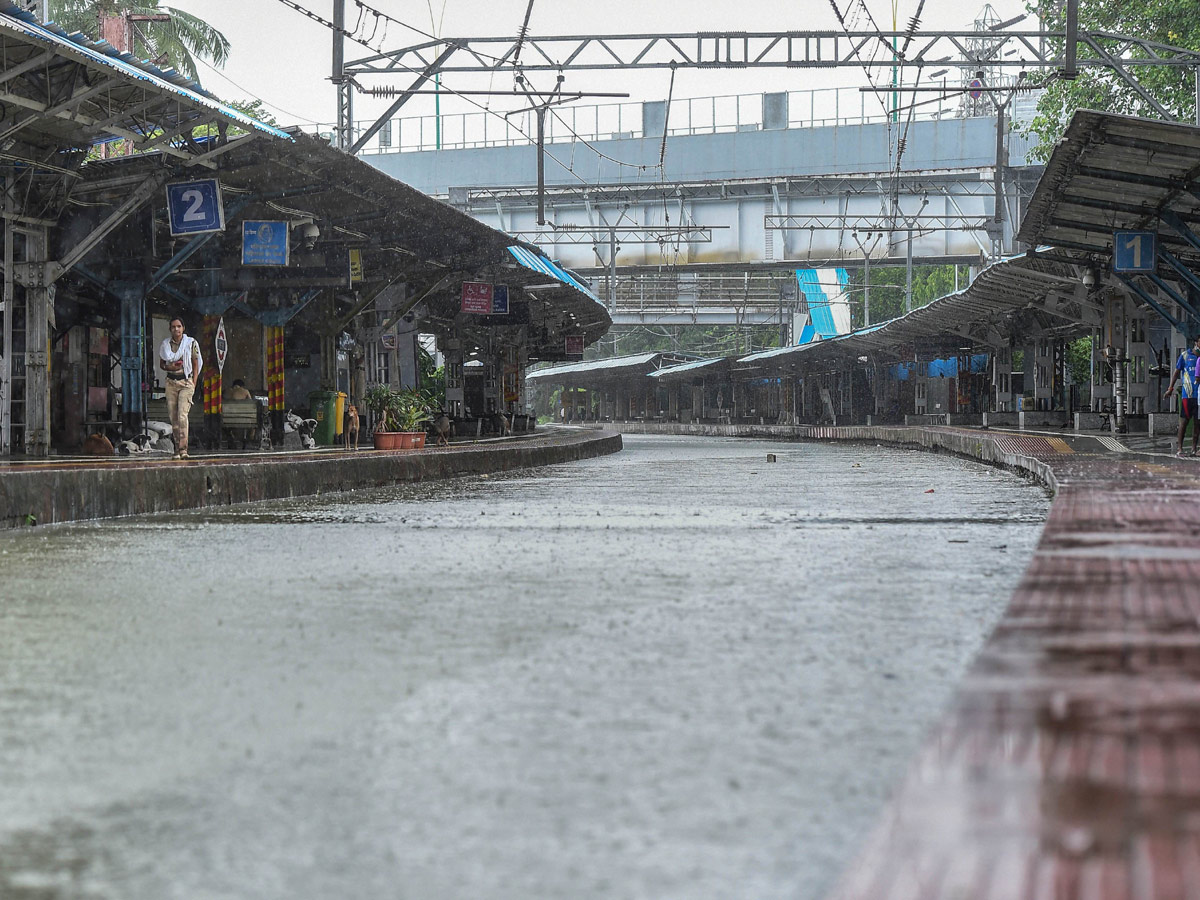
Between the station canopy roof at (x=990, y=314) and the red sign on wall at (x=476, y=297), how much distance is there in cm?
921

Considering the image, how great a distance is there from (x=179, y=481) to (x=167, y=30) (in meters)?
26.5

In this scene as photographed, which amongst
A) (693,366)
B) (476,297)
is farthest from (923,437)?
(693,366)

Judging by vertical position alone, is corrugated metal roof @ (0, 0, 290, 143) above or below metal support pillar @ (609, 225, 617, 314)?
below

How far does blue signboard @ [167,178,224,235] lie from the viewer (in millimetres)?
16141

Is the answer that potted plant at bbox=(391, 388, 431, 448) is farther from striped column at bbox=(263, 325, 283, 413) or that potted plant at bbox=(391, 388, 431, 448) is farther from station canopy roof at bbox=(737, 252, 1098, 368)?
station canopy roof at bbox=(737, 252, 1098, 368)

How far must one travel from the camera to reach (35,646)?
4.54 m

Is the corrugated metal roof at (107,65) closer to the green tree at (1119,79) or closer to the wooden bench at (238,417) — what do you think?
the wooden bench at (238,417)

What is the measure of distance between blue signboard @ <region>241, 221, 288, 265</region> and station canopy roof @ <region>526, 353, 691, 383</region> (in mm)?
45685

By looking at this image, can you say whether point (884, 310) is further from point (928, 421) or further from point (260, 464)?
point (260, 464)

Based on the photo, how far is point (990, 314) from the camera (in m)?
31.6

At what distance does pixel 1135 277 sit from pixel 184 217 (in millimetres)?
13244

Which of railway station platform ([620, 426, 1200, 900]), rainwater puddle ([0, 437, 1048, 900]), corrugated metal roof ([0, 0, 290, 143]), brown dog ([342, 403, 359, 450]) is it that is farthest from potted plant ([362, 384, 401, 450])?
railway station platform ([620, 426, 1200, 900])

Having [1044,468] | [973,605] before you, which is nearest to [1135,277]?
[1044,468]

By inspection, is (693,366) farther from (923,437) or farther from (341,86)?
(341,86)
